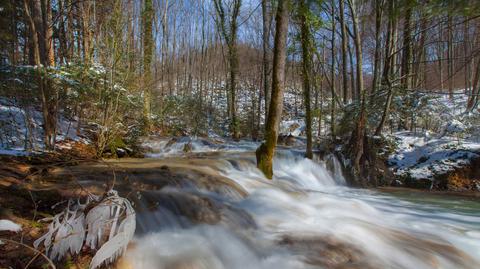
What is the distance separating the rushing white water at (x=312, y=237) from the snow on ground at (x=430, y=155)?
265 centimetres

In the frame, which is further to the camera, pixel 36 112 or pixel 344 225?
pixel 36 112

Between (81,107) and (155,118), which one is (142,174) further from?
(155,118)

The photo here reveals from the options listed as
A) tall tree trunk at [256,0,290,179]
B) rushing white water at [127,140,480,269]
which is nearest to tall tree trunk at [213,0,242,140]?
tall tree trunk at [256,0,290,179]

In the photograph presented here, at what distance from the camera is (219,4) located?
50.3ft

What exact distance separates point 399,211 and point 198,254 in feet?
13.8

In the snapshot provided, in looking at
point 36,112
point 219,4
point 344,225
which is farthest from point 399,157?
point 219,4

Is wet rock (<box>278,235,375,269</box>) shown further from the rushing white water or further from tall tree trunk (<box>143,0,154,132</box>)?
tall tree trunk (<box>143,0,154,132</box>)

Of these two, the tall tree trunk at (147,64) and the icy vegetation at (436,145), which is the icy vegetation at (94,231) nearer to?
the tall tree trunk at (147,64)

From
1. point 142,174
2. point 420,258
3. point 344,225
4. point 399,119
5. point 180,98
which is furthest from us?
point 180,98

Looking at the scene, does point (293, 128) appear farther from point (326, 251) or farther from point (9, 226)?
point (9, 226)

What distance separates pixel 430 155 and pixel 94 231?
9158 mm

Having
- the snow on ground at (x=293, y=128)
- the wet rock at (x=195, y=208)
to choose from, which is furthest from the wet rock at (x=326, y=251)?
the snow on ground at (x=293, y=128)

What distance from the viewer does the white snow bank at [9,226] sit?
2.66 m

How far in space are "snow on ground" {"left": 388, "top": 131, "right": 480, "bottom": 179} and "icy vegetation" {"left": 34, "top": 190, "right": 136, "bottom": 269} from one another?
8.24m
